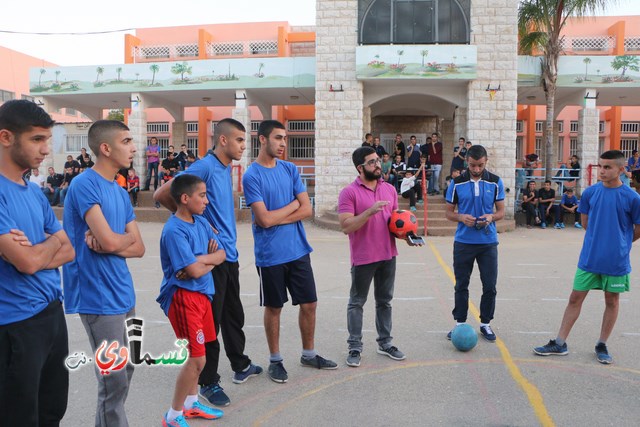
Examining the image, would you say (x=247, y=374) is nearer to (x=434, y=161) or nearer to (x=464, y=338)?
(x=464, y=338)

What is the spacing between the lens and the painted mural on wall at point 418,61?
51.7ft

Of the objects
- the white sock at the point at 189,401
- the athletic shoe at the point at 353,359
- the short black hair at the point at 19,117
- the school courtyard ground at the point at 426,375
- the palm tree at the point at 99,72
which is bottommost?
the school courtyard ground at the point at 426,375

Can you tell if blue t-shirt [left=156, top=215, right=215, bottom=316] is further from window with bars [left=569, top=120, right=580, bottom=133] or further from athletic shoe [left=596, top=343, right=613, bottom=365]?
window with bars [left=569, top=120, right=580, bottom=133]

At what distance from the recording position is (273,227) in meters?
4.45

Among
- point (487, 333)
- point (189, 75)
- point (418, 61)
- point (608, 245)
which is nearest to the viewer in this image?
point (608, 245)

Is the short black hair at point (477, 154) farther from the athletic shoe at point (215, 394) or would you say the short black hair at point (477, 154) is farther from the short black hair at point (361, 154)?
the athletic shoe at point (215, 394)

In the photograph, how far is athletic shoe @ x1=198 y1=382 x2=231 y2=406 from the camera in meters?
3.95

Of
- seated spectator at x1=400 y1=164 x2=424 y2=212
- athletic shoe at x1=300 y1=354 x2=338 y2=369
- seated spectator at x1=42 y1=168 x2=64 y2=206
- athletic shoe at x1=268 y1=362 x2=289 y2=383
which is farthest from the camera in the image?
seated spectator at x1=42 y1=168 x2=64 y2=206

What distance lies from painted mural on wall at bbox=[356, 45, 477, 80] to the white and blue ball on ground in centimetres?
1198

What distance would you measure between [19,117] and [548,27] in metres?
17.6

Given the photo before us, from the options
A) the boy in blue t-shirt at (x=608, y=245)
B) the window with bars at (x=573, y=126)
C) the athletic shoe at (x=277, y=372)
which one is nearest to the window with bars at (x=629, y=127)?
the window with bars at (x=573, y=126)

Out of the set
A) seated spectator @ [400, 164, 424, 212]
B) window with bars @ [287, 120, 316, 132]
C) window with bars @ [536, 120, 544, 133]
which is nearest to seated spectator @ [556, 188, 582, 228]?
seated spectator @ [400, 164, 424, 212]

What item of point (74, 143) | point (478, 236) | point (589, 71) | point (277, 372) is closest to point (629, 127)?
point (589, 71)

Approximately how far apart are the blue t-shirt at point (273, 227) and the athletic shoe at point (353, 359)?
1021 millimetres
